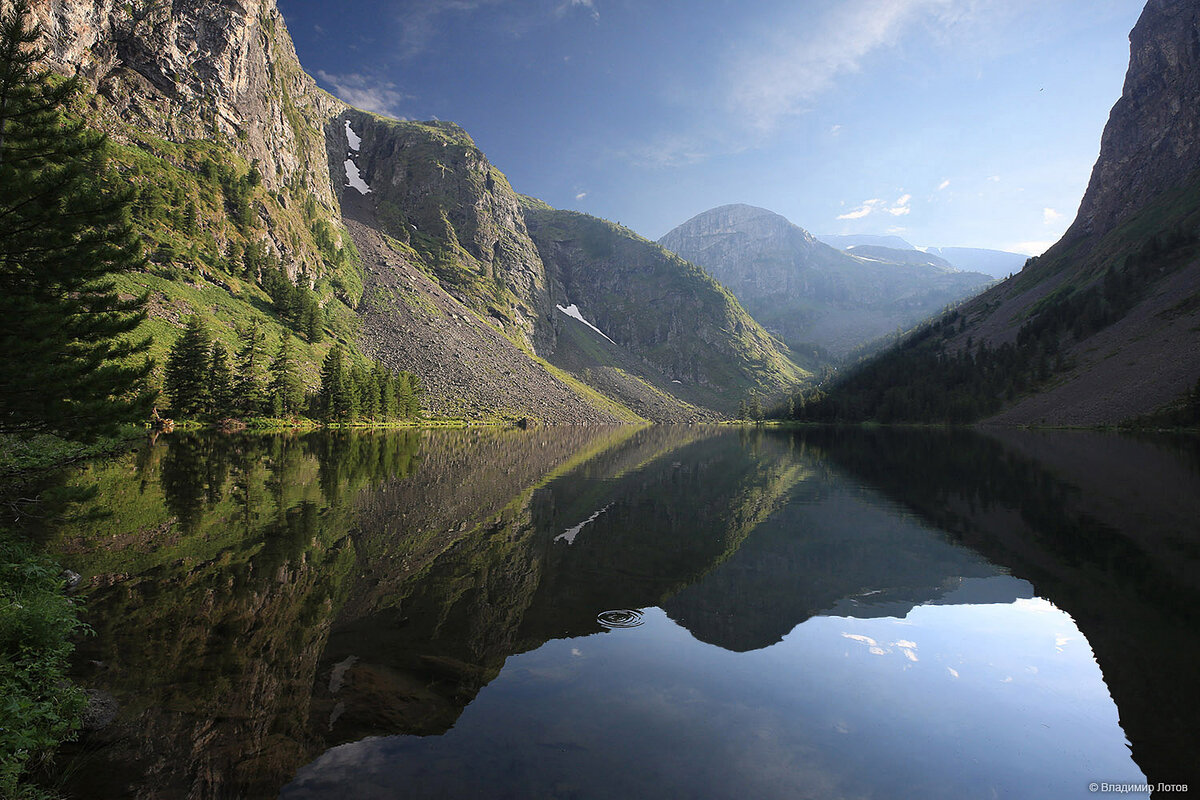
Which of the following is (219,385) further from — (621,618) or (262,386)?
(621,618)

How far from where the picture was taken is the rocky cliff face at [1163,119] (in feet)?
584

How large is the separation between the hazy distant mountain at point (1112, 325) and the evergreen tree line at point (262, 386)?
465 ft

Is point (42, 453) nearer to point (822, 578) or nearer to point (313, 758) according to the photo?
point (313, 758)

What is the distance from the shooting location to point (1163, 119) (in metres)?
188

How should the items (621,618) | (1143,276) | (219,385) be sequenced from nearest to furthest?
(621,618) → (219,385) → (1143,276)

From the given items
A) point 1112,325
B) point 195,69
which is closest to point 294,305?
point 195,69

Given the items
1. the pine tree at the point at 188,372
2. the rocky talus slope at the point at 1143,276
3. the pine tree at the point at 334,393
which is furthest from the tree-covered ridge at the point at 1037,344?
the pine tree at the point at 188,372

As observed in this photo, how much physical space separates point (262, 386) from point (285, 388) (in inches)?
117

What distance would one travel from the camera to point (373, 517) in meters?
23.0

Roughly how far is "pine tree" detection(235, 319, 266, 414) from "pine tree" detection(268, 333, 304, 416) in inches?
60.3

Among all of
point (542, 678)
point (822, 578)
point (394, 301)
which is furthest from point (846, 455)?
point (394, 301)

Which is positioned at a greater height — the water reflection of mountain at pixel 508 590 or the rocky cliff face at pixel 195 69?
the rocky cliff face at pixel 195 69

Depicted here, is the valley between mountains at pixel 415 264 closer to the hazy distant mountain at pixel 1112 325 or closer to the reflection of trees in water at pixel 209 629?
the hazy distant mountain at pixel 1112 325

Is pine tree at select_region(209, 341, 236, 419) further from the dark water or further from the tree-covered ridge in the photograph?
the tree-covered ridge
